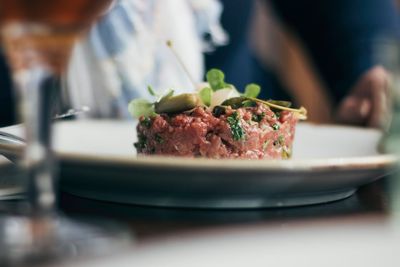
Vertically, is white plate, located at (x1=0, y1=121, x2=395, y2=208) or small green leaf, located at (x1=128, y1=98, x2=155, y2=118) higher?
small green leaf, located at (x1=128, y1=98, x2=155, y2=118)

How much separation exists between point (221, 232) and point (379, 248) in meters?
0.22

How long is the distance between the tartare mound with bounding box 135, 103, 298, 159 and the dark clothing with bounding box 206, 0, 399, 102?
1.27 meters

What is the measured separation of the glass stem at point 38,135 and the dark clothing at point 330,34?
→ 62.3 inches

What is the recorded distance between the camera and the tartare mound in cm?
62

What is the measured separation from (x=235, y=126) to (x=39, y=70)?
28 cm

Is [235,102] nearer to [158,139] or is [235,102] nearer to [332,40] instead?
[158,139]

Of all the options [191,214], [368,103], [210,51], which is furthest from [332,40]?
[191,214]

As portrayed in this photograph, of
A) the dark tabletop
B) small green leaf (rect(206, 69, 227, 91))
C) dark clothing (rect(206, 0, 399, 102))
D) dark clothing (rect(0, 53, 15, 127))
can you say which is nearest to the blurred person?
dark clothing (rect(206, 0, 399, 102))

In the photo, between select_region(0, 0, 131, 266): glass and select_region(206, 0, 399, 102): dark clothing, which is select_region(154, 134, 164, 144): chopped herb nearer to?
select_region(0, 0, 131, 266): glass

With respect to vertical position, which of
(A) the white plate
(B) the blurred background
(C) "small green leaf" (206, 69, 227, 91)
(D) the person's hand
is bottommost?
(A) the white plate

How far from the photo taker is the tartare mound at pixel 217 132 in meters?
0.62

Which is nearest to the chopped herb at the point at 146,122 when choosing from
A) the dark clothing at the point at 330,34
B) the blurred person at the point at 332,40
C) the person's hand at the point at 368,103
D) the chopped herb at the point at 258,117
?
the chopped herb at the point at 258,117

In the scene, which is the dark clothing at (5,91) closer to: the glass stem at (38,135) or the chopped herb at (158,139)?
the chopped herb at (158,139)

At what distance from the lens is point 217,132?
62cm
